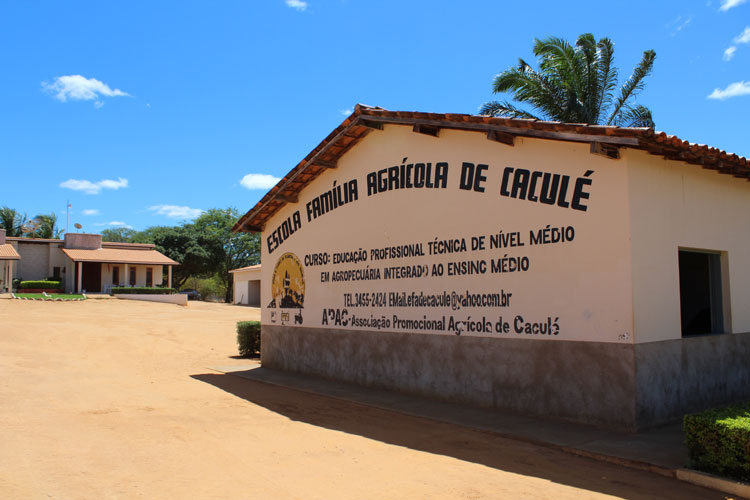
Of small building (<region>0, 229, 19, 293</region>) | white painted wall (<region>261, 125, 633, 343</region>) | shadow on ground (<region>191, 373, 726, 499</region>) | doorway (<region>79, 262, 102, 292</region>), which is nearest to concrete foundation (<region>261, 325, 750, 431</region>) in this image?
white painted wall (<region>261, 125, 633, 343</region>)

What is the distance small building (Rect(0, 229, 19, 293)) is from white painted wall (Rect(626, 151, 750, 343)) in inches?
1548

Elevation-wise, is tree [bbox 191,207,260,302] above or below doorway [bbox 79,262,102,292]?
above

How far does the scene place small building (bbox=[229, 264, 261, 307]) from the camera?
46.9m

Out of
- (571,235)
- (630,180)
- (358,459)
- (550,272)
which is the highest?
(630,180)

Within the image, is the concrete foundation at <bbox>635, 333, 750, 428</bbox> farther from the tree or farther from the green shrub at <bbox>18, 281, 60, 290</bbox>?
the tree

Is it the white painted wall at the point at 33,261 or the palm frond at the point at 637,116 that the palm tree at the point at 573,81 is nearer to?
the palm frond at the point at 637,116

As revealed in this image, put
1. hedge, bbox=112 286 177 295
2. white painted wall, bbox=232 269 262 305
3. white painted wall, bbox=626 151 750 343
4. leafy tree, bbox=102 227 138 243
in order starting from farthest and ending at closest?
leafy tree, bbox=102 227 138 243 → white painted wall, bbox=232 269 262 305 → hedge, bbox=112 286 177 295 → white painted wall, bbox=626 151 750 343

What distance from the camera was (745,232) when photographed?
32.1 ft

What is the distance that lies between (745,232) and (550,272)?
4.05 metres

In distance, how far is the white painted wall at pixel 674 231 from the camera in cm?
772

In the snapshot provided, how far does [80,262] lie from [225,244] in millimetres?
19368

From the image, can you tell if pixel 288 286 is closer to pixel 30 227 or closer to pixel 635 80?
pixel 635 80

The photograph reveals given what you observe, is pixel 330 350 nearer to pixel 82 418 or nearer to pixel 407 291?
pixel 407 291

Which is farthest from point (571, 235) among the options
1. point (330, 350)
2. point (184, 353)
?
point (184, 353)
